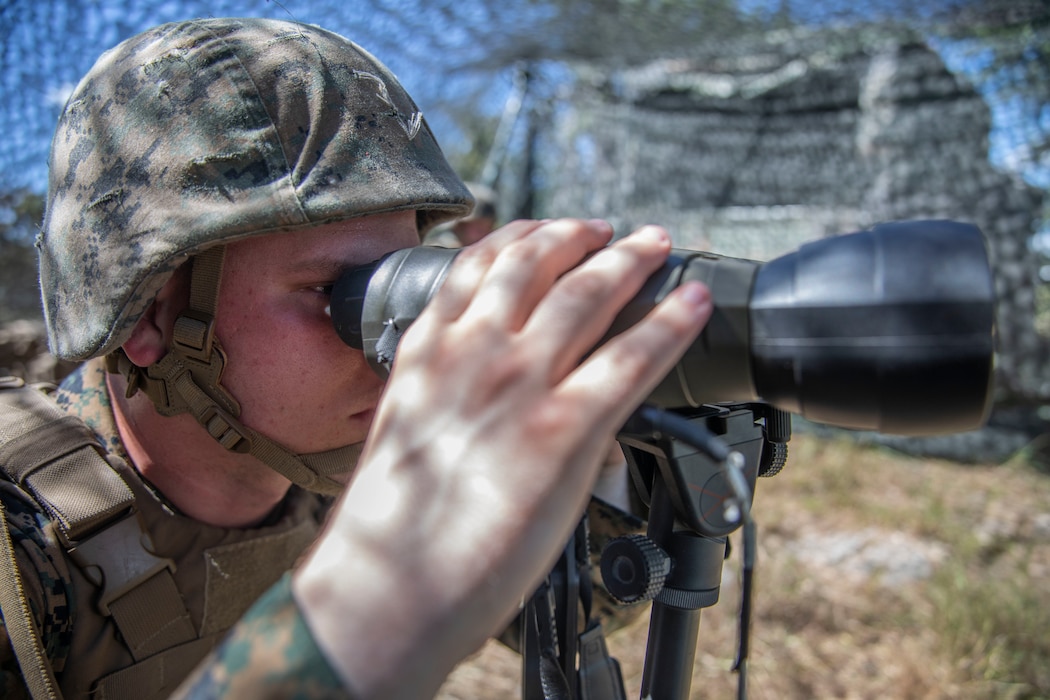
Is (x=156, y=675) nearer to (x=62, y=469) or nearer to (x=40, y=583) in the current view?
(x=40, y=583)

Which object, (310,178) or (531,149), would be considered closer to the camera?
(310,178)

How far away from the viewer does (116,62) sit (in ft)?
4.29

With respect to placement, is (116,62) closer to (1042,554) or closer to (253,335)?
(253,335)

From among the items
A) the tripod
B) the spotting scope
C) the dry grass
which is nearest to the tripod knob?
the tripod

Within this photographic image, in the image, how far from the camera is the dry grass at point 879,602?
210 cm

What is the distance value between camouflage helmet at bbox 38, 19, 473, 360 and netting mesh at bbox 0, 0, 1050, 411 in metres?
1.58

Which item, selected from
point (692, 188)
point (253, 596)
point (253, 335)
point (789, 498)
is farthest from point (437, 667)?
point (692, 188)

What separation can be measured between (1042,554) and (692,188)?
10.3ft

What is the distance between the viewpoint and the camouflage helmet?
1153 millimetres

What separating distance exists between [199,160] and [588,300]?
794mm

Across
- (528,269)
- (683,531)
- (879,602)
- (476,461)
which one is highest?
(528,269)

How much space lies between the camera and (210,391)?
1.21 m

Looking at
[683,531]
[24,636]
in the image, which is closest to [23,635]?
[24,636]

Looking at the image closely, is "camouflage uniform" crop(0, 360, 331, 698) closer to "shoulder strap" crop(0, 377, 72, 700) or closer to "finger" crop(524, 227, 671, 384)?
"shoulder strap" crop(0, 377, 72, 700)
